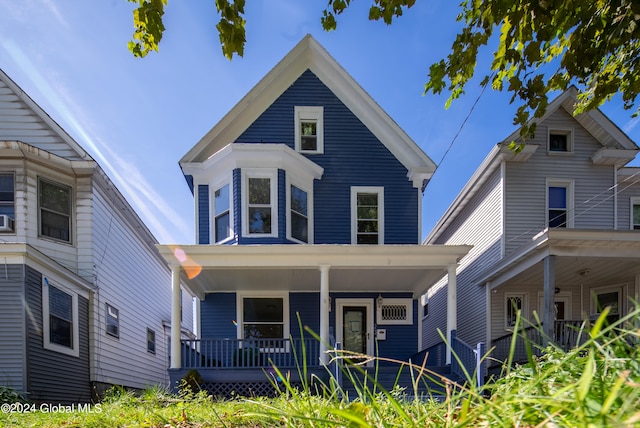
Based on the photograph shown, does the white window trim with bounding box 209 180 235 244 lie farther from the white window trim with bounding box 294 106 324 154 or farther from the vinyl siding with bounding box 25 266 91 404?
the vinyl siding with bounding box 25 266 91 404

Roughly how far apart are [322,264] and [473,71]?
5149mm

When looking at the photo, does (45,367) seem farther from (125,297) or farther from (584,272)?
(584,272)

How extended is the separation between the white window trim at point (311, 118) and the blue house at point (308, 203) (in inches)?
1.3

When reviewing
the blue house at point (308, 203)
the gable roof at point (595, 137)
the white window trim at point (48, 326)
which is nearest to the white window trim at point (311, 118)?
the blue house at point (308, 203)

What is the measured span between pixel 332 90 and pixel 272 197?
4.07 metres

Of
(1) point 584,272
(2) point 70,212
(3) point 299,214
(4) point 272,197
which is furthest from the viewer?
(3) point 299,214

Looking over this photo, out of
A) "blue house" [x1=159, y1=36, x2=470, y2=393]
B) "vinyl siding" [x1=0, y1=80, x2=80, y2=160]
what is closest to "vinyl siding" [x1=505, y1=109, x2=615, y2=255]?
"blue house" [x1=159, y1=36, x2=470, y2=393]

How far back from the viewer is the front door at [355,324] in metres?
10.3

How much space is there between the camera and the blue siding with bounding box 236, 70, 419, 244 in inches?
410

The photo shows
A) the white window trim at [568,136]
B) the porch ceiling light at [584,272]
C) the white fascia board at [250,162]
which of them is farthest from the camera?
the white window trim at [568,136]

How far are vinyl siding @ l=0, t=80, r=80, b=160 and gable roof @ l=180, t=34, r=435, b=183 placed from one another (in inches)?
137

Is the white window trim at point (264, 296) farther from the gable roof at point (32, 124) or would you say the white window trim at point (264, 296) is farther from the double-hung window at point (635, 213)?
the double-hung window at point (635, 213)

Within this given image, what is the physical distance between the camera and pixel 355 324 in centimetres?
1044

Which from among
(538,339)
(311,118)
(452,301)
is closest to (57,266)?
(311,118)
